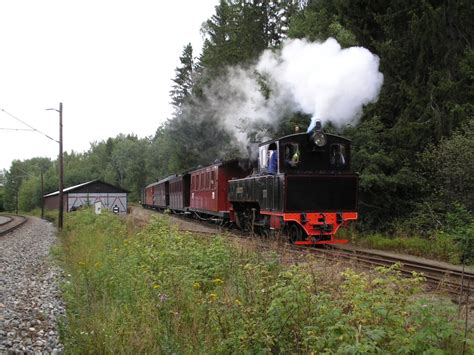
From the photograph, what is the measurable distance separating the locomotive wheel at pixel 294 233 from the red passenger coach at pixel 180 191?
49.1ft

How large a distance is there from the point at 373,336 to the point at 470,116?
1342 centimetres

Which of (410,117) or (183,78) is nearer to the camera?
(410,117)

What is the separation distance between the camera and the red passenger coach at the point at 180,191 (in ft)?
94.9

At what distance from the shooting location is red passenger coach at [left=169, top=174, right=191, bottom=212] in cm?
2892

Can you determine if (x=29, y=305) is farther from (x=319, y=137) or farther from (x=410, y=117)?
(x=410, y=117)

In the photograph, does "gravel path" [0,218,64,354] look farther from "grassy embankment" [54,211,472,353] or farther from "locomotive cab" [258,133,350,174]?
"locomotive cab" [258,133,350,174]

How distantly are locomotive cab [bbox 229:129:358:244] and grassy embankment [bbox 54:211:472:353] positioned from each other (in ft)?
14.3

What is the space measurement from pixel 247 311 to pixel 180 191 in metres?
25.9

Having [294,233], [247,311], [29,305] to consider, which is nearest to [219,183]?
[294,233]

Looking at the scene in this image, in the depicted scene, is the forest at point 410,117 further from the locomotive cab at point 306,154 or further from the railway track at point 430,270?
the locomotive cab at point 306,154

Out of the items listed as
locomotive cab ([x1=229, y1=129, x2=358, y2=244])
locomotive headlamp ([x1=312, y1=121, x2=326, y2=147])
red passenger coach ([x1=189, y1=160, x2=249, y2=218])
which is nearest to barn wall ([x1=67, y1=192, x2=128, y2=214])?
red passenger coach ([x1=189, y1=160, x2=249, y2=218])

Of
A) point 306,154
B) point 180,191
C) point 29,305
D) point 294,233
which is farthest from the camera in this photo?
point 180,191

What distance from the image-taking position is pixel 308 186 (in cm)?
1305

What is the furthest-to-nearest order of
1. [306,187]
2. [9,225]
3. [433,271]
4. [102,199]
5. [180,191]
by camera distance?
1. [102,199]
2. [9,225]
3. [180,191]
4. [306,187]
5. [433,271]
